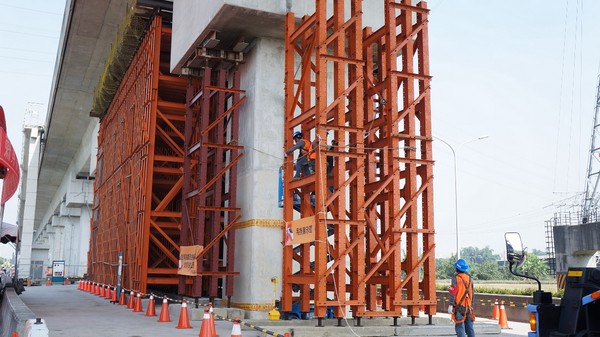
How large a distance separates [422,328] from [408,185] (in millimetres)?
3854

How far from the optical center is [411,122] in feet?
53.7

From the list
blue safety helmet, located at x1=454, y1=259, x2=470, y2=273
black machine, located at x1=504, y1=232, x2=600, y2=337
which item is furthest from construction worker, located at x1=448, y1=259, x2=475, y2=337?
black machine, located at x1=504, y1=232, x2=600, y2=337

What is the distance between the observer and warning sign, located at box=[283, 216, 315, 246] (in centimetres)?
1409

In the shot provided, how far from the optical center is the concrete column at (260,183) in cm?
1845

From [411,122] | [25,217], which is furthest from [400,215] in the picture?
[25,217]

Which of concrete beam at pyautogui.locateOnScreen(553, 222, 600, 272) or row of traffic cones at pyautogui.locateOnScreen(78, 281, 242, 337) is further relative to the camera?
concrete beam at pyautogui.locateOnScreen(553, 222, 600, 272)

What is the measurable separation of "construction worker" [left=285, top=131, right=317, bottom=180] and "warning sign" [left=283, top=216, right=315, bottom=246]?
156 cm

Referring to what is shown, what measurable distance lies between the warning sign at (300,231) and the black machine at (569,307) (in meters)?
7.91

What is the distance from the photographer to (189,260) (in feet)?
61.7

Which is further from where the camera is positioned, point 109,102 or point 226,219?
point 109,102

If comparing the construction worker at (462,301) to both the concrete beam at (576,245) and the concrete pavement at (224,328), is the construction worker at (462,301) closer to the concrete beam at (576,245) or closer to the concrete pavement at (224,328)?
the concrete pavement at (224,328)

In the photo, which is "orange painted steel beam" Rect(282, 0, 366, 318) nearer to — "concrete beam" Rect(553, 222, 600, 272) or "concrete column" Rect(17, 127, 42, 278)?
"concrete beam" Rect(553, 222, 600, 272)

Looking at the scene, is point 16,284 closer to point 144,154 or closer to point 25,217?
point 144,154

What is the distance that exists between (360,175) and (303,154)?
172 cm
